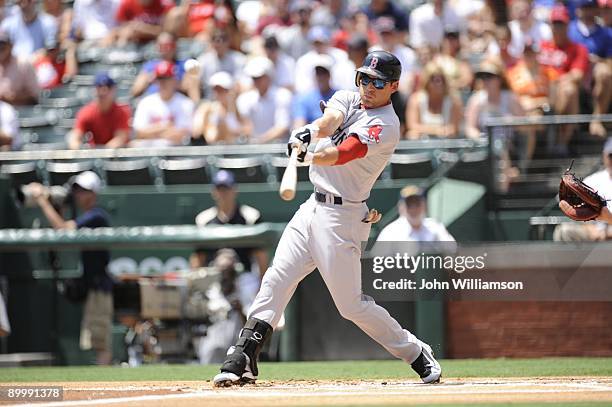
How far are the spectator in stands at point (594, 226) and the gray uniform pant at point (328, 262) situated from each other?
11.5 feet

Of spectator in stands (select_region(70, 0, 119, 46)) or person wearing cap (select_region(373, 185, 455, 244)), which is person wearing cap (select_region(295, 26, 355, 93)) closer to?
person wearing cap (select_region(373, 185, 455, 244))

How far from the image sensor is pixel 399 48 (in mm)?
13055

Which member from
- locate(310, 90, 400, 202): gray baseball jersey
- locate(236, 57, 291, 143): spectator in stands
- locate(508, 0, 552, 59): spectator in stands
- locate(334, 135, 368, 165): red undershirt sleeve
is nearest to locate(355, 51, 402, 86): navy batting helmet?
locate(310, 90, 400, 202): gray baseball jersey

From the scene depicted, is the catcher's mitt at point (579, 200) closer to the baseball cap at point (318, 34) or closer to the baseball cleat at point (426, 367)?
the baseball cleat at point (426, 367)

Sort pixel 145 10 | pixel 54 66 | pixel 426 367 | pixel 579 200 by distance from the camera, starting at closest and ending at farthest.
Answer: pixel 426 367 < pixel 579 200 < pixel 54 66 < pixel 145 10

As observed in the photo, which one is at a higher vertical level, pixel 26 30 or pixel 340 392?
pixel 26 30

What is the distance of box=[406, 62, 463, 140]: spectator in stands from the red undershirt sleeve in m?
5.32

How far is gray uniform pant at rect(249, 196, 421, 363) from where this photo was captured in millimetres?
6801

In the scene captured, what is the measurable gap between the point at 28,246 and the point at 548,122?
4.87 m

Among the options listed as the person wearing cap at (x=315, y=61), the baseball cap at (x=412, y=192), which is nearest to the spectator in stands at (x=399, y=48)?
the person wearing cap at (x=315, y=61)

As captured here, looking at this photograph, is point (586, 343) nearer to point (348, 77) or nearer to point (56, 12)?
point (348, 77)

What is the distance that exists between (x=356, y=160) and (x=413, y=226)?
3.56 metres

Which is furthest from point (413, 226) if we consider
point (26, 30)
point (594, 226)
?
point (26, 30)

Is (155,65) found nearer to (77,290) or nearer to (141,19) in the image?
(141,19)
